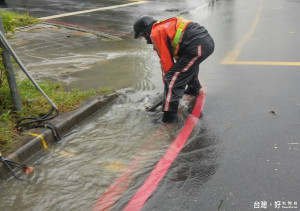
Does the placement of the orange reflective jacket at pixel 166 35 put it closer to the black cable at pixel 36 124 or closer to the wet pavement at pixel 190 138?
the wet pavement at pixel 190 138

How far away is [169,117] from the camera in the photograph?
13.8ft

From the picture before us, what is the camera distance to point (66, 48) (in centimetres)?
795

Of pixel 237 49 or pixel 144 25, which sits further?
pixel 237 49

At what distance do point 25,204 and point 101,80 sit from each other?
315cm

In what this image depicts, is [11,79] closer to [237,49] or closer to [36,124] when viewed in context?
[36,124]

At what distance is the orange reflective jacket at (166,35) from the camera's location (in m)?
3.92

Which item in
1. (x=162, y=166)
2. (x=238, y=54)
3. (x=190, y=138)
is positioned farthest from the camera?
(x=238, y=54)

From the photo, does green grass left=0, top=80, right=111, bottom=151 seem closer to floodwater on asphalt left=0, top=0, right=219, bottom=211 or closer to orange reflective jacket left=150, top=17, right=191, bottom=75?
floodwater on asphalt left=0, top=0, right=219, bottom=211

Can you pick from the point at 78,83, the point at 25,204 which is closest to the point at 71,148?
the point at 25,204

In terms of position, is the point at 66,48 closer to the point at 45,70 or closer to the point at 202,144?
the point at 45,70

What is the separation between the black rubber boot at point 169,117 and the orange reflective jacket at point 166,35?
592 mm

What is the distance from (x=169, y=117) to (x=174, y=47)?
86 centimetres

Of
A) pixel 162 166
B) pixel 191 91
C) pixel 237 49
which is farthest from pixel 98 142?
pixel 237 49

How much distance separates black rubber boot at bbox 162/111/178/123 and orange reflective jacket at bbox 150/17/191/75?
1.94 ft
